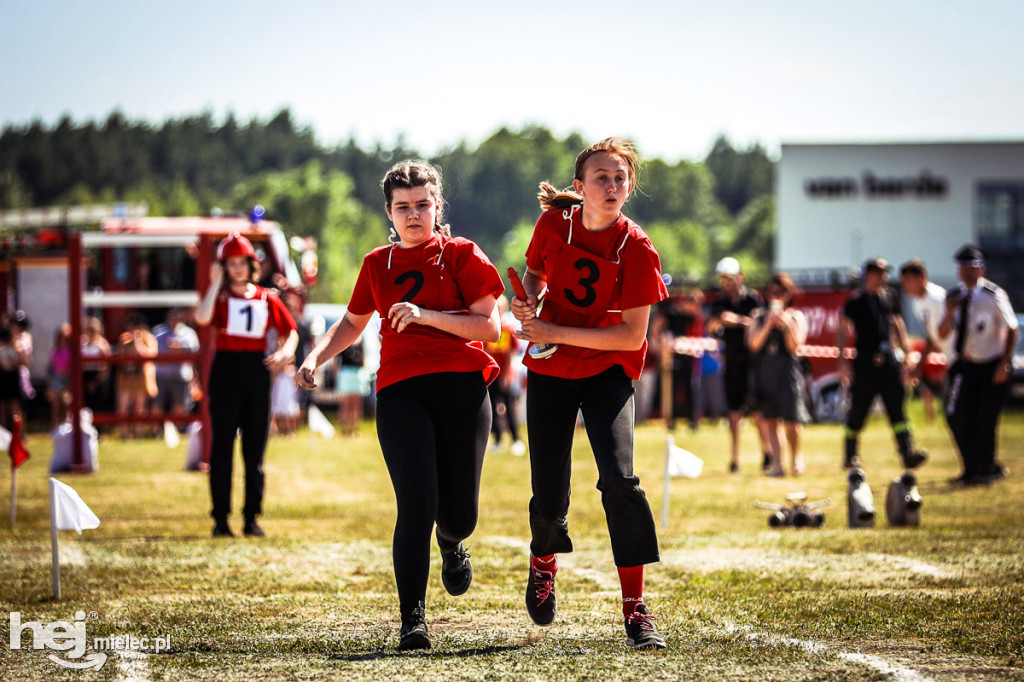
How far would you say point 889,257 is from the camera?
170ft

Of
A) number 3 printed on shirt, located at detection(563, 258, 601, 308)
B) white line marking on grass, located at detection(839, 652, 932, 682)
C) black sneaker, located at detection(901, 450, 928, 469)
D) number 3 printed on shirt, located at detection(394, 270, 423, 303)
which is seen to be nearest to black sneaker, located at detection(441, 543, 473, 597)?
number 3 printed on shirt, located at detection(394, 270, 423, 303)

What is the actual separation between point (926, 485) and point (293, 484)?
639cm

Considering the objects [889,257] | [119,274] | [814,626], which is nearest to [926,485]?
[814,626]

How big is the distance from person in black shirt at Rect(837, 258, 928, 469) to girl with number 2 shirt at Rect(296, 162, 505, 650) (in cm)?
869

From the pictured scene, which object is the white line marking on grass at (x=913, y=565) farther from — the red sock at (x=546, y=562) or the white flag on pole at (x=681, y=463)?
the red sock at (x=546, y=562)

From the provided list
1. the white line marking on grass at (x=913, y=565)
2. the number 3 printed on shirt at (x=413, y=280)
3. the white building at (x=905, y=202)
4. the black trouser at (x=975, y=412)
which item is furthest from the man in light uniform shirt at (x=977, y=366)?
the white building at (x=905, y=202)

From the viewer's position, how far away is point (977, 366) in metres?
12.3

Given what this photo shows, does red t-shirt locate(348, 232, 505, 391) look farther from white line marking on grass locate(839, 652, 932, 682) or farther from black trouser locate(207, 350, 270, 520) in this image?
black trouser locate(207, 350, 270, 520)

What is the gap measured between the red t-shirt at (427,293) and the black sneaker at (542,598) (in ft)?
2.79

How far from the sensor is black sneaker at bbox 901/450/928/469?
40.6ft

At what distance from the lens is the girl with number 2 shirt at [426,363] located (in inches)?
193

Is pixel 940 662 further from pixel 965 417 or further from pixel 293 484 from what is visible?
pixel 293 484

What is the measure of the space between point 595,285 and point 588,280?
0.04m

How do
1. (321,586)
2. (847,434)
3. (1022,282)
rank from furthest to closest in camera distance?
(1022,282)
(847,434)
(321,586)
